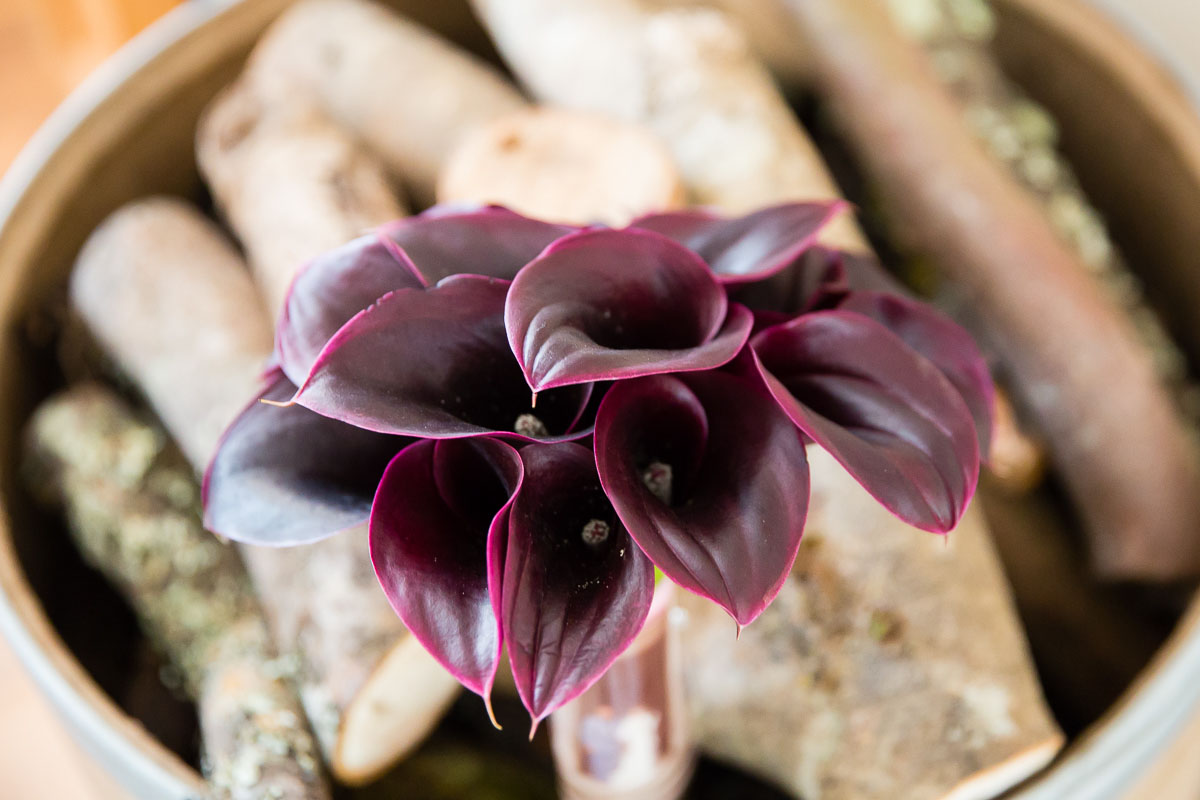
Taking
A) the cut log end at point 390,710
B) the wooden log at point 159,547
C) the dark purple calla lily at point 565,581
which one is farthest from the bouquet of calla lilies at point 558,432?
the wooden log at point 159,547

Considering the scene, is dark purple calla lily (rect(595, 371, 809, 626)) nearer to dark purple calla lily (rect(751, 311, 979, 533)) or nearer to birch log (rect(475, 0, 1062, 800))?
dark purple calla lily (rect(751, 311, 979, 533))

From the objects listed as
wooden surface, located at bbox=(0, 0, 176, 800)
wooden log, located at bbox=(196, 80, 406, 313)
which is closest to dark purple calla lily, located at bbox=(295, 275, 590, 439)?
wooden log, located at bbox=(196, 80, 406, 313)

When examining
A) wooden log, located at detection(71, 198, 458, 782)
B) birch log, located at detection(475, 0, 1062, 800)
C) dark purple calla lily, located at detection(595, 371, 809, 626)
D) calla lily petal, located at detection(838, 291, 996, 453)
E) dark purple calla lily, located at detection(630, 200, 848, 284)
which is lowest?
birch log, located at detection(475, 0, 1062, 800)

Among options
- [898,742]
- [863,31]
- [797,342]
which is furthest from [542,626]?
[863,31]

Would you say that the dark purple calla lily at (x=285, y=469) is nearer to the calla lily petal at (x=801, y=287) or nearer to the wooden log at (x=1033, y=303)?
the calla lily petal at (x=801, y=287)

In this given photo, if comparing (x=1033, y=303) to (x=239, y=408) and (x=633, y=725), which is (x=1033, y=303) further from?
(x=239, y=408)

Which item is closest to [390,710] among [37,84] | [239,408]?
[239,408]

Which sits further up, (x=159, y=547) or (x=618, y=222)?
(x=618, y=222)
